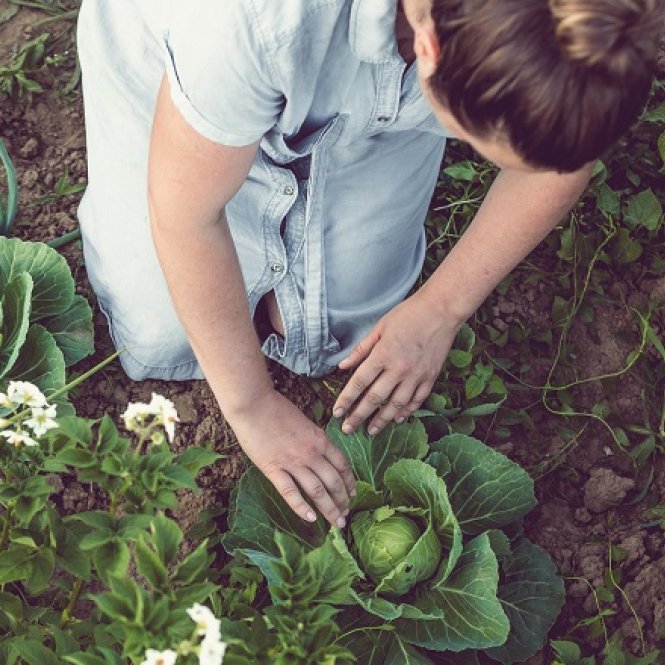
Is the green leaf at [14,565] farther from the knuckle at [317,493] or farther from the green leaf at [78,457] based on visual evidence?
the knuckle at [317,493]

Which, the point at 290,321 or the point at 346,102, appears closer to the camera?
the point at 346,102

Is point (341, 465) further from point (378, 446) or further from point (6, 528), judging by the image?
point (6, 528)

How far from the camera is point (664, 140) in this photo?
223cm

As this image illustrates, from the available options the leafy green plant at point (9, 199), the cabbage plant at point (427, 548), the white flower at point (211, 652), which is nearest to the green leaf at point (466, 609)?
the cabbage plant at point (427, 548)

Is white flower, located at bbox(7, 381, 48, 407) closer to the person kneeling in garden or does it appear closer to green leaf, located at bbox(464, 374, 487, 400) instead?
the person kneeling in garden

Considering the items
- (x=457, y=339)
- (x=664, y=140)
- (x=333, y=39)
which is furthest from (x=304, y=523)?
(x=664, y=140)

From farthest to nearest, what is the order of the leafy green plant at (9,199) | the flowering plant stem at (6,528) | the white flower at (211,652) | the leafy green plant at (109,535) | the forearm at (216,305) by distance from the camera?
the leafy green plant at (9,199), the forearm at (216,305), the flowering plant stem at (6,528), the leafy green plant at (109,535), the white flower at (211,652)

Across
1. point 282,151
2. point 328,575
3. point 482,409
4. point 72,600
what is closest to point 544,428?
point 482,409

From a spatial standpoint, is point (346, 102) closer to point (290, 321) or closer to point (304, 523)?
point (290, 321)

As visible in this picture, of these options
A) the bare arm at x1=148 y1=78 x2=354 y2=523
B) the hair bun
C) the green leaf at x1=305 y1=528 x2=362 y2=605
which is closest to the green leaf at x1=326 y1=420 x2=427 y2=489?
the bare arm at x1=148 y1=78 x2=354 y2=523

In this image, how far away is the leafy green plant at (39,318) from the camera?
1.79 metres

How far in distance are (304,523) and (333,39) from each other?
2.99ft

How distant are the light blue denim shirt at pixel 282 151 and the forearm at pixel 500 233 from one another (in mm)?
167

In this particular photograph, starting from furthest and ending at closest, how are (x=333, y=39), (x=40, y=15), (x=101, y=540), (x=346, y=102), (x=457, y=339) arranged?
(x=40, y=15), (x=457, y=339), (x=346, y=102), (x=333, y=39), (x=101, y=540)
